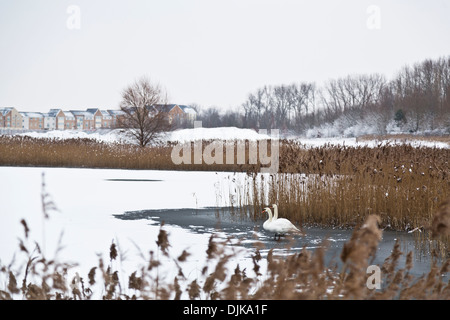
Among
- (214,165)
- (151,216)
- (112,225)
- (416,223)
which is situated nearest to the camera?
(416,223)

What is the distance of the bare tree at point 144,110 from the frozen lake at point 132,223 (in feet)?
49.2

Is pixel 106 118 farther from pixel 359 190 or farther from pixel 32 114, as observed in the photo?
pixel 359 190

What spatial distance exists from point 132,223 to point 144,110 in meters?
22.6

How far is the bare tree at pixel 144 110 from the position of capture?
3084cm

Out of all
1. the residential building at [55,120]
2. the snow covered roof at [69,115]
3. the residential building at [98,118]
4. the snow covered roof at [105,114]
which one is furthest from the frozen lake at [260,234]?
the snow covered roof at [69,115]

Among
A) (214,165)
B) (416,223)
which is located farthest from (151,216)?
(214,165)

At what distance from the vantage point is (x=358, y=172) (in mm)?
8750

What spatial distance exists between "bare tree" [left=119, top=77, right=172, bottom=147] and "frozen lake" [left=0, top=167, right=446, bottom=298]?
14993 mm

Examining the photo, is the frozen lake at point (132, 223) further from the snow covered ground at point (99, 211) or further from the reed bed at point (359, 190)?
the reed bed at point (359, 190)

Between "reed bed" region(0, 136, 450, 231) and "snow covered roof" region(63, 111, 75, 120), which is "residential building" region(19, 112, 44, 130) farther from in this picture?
"reed bed" region(0, 136, 450, 231)

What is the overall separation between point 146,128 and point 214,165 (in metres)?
11.3

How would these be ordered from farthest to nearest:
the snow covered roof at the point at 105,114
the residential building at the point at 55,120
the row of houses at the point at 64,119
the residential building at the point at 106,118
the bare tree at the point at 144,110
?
the snow covered roof at the point at 105,114
the residential building at the point at 55,120
the residential building at the point at 106,118
the row of houses at the point at 64,119
the bare tree at the point at 144,110

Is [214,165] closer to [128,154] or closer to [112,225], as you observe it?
[128,154]
